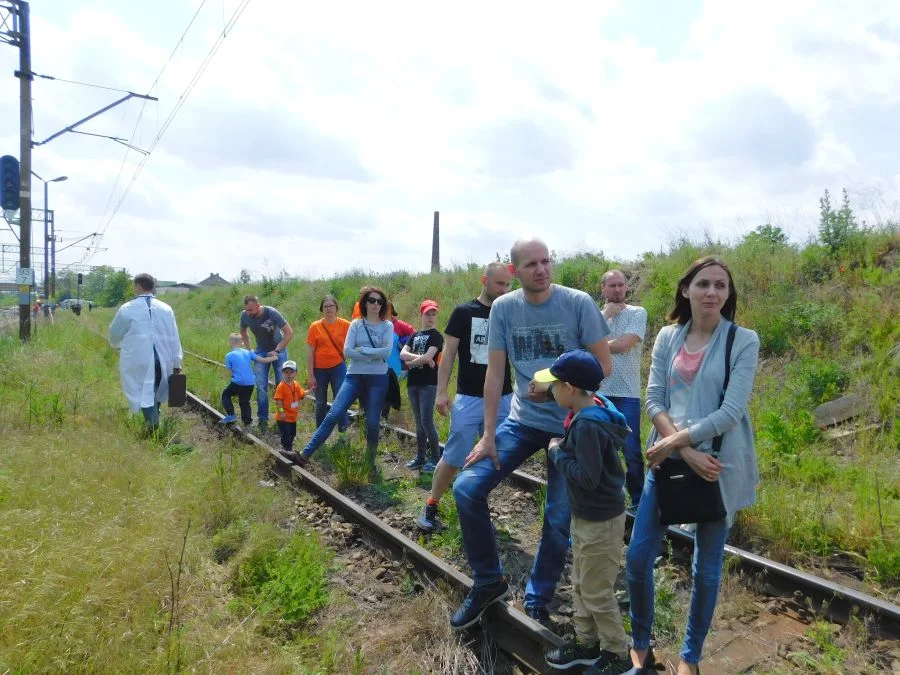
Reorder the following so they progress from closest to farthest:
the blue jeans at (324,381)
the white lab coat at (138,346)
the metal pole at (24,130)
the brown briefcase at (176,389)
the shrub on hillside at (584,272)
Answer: the white lab coat at (138,346) → the brown briefcase at (176,389) → the blue jeans at (324,381) → the shrub on hillside at (584,272) → the metal pole at (24,130)

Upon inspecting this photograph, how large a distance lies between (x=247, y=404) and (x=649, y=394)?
23.6ft

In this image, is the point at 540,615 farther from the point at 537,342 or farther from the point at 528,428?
the point at 537,342

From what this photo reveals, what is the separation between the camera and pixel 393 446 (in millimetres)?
8250

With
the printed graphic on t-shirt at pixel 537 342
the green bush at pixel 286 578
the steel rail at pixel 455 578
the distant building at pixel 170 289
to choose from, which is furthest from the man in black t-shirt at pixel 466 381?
the distant building at pixel 170 289

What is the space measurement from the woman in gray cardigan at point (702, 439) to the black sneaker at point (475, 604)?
2.58 ft

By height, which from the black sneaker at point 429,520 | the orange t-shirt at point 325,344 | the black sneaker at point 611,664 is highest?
the orange t-shirt at point 325,344

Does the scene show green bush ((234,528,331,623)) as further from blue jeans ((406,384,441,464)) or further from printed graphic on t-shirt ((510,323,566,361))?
blue jeans ((406,384,441,464))

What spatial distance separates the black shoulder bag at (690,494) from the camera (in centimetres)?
291

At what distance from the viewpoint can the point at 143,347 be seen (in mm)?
7473

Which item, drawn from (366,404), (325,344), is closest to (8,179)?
(325,344)

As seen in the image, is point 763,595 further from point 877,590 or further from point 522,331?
point 522,331

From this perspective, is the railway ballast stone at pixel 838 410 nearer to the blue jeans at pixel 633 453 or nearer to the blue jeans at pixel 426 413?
the blue jeans at pixel 633 453

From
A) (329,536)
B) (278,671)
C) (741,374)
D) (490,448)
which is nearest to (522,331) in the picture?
(490,448)

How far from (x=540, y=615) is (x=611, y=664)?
0.66 meters
